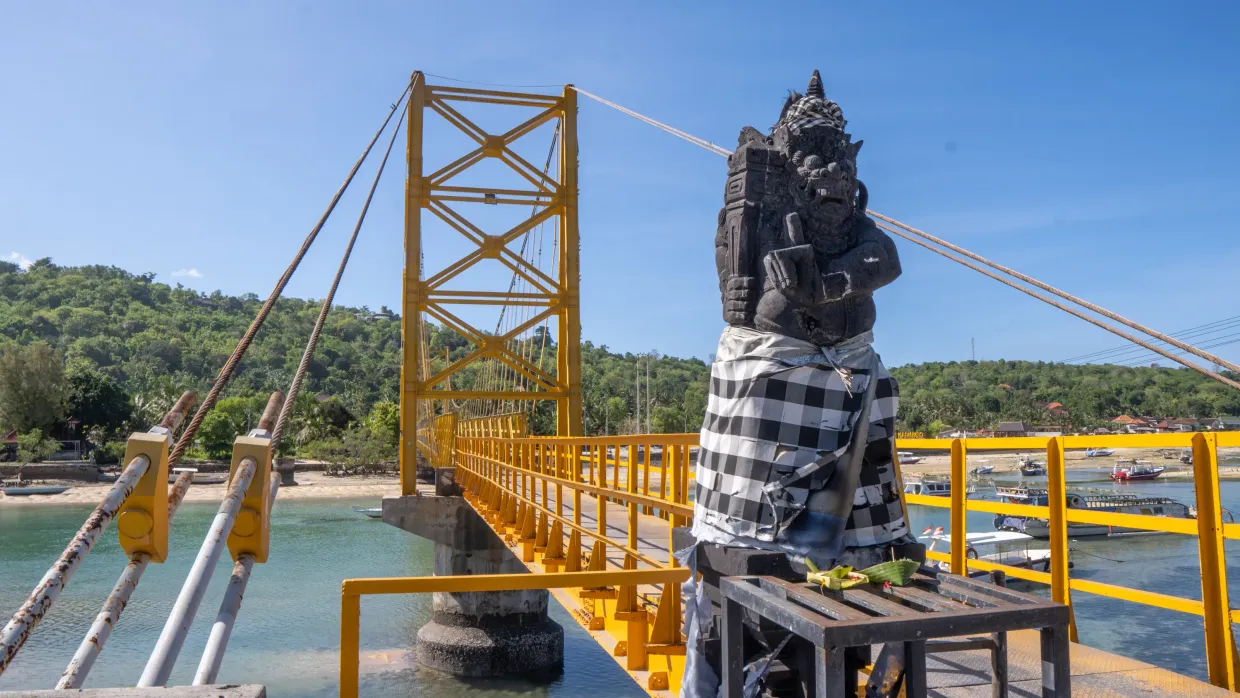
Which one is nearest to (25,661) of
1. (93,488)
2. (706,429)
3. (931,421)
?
(706,429)

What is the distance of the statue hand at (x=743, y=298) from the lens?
3.01 metres

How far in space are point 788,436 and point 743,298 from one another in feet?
1.69

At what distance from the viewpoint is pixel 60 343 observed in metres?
80.7

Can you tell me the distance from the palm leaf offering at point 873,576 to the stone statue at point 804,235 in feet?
2.81

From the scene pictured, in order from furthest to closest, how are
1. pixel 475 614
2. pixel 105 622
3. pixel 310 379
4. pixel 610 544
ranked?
pixel 310 379 → pixel 475 614 → pixel 610 544 → pixel 105 622

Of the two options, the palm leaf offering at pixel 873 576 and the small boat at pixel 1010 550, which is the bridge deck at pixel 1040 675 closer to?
the palm leaf offering at pixel 873 576

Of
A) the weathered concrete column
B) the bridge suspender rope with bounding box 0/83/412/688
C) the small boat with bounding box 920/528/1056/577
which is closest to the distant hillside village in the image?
the small boat with bounding box 920/528/1056/577

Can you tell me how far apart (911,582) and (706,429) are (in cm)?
89

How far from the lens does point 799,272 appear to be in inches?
112

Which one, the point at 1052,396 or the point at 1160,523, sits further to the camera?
the point at 1052,396

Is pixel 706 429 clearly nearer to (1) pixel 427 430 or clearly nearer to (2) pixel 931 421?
(1) pixel 427 430

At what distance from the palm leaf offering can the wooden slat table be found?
0.07 ft

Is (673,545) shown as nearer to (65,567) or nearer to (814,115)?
(814,115)

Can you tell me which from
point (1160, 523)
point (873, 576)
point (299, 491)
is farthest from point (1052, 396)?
point (873, 576)
